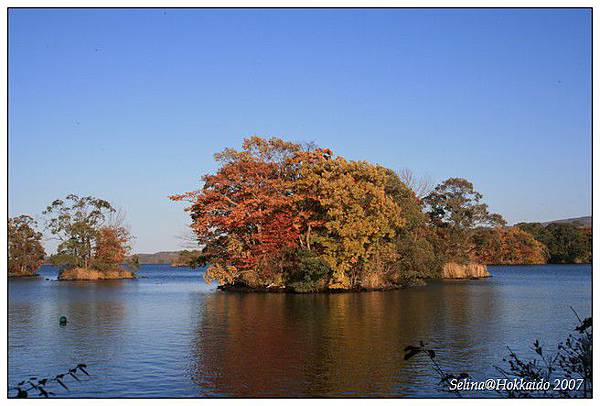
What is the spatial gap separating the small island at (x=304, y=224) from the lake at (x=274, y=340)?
130 inches

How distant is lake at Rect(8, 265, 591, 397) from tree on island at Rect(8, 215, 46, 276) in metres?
26.7

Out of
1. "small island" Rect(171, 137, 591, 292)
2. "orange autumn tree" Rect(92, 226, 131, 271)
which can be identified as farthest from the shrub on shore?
"orange autumn tree" Rect(92, 226, 131, 271)

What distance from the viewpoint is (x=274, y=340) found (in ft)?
55.0

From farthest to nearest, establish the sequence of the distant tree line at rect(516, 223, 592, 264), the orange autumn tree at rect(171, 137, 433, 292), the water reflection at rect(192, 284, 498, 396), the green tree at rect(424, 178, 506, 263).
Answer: the distant tree line at rect(516, 223, 592, 264)
the green tree at rect(424, 178, 506, 263)
the orange autumn tree at rect(171, 137, 433, 292)
the water reflection at rect(192, 284, 498, 396)

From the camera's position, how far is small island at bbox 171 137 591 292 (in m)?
32.5

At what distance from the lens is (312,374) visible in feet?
41.0

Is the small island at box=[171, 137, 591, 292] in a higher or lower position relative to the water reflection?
higher

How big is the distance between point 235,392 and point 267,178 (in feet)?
82.5

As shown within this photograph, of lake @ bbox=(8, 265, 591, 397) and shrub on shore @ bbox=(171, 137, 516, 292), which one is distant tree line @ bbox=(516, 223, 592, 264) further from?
lake @ bbox=(8, 265, 591, 397)

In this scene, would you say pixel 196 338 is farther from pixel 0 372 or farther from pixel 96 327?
pixel 0 372

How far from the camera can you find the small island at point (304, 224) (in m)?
32.5

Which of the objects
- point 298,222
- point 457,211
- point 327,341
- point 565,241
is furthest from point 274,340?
point 565,241

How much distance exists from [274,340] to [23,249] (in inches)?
1835

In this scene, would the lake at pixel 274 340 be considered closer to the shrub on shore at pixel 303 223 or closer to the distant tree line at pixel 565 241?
the shrub on shore at pixel 303 223
